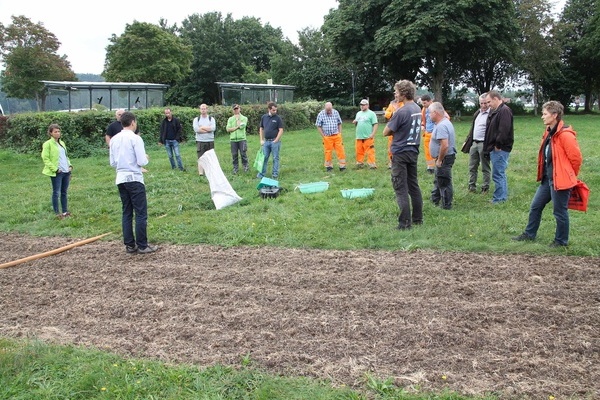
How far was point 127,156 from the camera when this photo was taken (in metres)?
7.01

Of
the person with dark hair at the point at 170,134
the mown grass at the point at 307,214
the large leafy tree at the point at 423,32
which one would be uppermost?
the large leafy tree at the point at 423,32

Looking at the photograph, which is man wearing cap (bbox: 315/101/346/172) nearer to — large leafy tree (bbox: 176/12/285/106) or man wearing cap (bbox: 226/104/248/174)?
man wearing cap (bbox: 226/104/248/174)

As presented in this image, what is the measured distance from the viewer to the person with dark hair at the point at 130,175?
7.00 m

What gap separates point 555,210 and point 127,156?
18.0 ft

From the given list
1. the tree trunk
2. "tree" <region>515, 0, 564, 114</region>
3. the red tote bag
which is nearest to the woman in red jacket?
the red tote bag

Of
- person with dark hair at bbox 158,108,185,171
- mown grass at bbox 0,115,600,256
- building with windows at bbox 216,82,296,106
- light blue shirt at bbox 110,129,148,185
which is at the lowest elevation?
mown grass at bbox 0,115,600,256

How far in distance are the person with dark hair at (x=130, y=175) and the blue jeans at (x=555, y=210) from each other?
16.6 ft

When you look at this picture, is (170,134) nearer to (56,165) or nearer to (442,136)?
(56,165)

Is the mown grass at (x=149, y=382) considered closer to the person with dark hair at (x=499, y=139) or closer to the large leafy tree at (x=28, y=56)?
the person with dark hair at (x=499, y=139)

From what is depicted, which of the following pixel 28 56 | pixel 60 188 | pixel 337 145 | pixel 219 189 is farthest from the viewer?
pixel 28 56

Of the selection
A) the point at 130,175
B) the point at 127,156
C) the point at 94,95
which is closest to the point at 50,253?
the point at 130,175

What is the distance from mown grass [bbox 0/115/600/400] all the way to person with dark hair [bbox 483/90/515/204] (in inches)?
13.5

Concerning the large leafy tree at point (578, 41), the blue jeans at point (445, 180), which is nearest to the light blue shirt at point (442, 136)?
the blue jeans at point (445, 180)

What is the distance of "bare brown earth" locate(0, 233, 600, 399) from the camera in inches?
150
